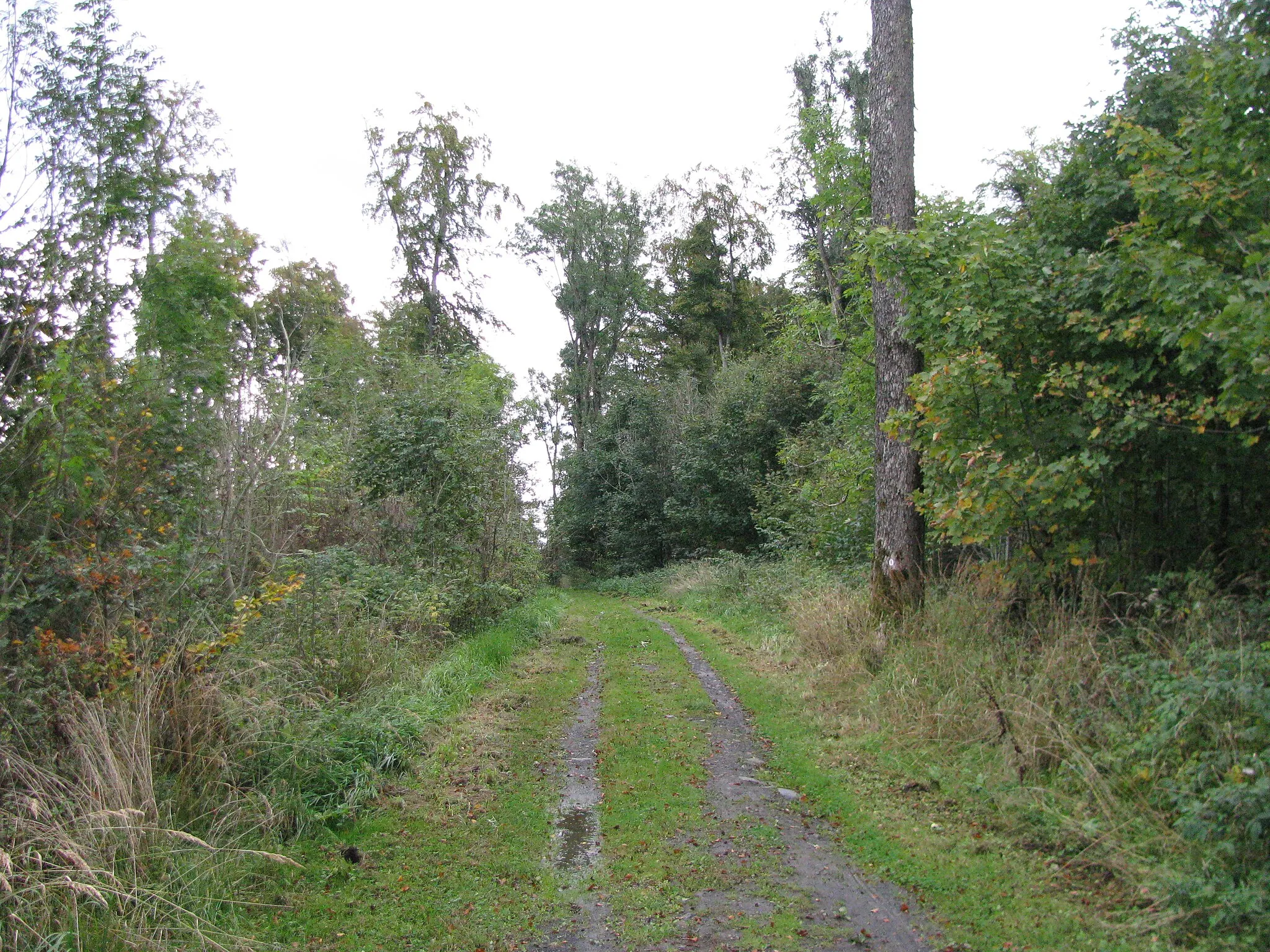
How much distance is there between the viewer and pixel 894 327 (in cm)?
889

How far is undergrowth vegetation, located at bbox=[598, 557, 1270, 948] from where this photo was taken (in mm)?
3795

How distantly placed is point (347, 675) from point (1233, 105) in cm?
838

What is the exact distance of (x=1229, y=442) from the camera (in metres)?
6.25

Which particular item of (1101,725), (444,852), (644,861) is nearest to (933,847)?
(1101,725)

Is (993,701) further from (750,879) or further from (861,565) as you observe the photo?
(861,565)

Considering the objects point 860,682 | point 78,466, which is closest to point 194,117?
point 78,466

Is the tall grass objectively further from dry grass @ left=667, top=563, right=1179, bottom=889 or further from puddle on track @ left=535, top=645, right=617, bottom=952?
dry grass @ left=667, top=563, right=1179, bottom=889

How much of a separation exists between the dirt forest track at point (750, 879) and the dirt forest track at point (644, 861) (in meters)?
0.01

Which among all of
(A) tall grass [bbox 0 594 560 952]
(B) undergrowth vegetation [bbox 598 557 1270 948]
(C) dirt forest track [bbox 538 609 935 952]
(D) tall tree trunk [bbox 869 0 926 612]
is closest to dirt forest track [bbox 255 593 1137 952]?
(C) dirt forest track [bbox 538 609 935 952]

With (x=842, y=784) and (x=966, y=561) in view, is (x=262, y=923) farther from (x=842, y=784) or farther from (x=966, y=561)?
(x=966, y=561)

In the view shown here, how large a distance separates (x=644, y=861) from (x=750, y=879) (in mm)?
681

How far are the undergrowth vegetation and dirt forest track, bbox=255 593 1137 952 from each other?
400 millimetres

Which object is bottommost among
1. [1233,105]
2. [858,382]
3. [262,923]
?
[262,923]

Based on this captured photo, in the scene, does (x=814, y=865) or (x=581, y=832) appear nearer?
(x=814, y=865)
